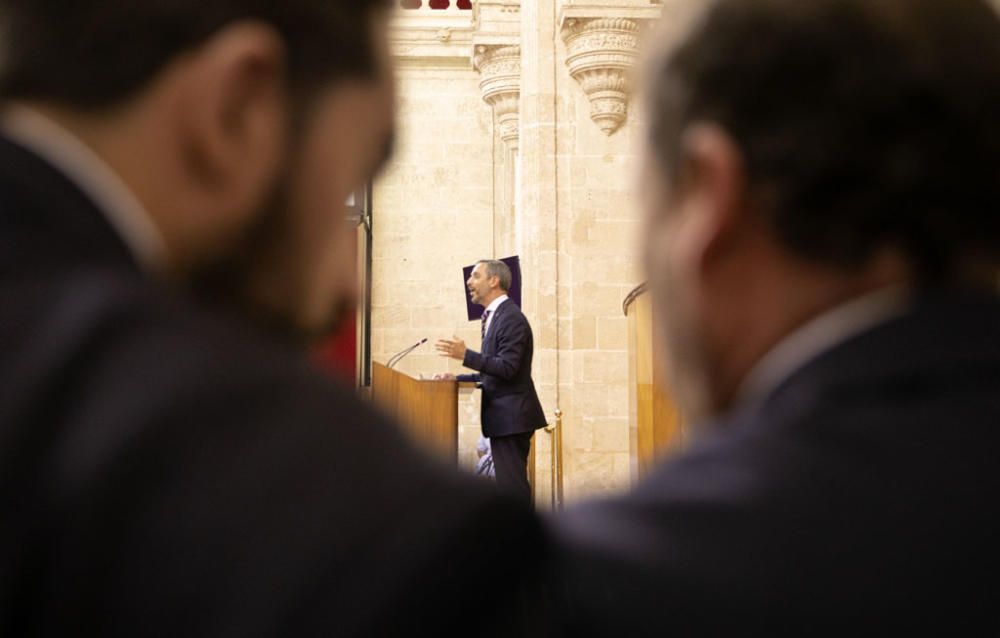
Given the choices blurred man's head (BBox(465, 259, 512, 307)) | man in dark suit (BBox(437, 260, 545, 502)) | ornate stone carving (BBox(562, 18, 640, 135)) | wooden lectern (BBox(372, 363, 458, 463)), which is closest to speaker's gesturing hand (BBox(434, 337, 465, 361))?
man in dark suit (BBox(437, 260, 545, 502))

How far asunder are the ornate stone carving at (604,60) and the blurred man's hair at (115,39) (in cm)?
731

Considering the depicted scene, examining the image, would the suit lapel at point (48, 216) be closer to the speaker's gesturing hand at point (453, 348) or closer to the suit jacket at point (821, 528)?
the suit jacket at point (821, 528)

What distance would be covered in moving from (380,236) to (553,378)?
23.0 ft

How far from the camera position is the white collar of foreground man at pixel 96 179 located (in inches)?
20.1

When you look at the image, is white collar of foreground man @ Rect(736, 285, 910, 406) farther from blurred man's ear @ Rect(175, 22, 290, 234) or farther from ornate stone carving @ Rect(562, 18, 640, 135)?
ornate stone carving @ Rect(562, 18, 640, 135)

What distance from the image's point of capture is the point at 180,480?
0.43 metres

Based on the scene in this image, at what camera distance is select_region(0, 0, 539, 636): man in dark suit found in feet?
1.39

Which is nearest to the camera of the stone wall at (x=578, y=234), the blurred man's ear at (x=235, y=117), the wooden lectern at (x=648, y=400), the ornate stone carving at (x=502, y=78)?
the blurred man's ear at (x=235, y=117)

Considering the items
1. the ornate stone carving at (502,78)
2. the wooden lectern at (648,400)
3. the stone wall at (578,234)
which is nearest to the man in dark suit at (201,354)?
the wooden lectern at (648,400)

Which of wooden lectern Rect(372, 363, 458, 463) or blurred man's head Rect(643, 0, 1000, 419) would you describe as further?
wooden lectern Rect(372, 363, 458, 463)

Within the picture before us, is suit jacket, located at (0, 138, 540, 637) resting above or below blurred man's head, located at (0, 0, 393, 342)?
below

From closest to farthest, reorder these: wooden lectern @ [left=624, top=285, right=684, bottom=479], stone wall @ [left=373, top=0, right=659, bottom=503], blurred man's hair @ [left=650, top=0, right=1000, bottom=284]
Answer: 1. blurred man's hair @ [left=650, top=0, right=1000, bottom=284]
2. wooden lectern @ [left=624, top=285, right=684, bottom=479]
3. stone wall @ [left=373, top=0, right=659, bottom=503]

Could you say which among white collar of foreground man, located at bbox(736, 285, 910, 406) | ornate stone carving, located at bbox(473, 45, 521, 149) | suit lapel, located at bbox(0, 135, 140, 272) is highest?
ornate stone carving, located at bbox(473, 45, 521, 149)

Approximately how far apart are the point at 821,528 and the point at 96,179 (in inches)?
15.0
